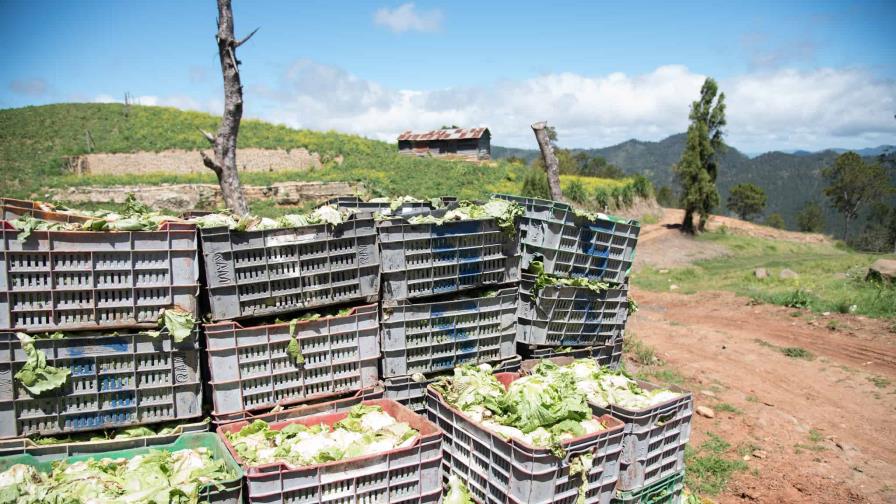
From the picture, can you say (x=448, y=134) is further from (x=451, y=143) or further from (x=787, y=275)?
(x=787, y=275)

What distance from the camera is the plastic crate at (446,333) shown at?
5.54 metres

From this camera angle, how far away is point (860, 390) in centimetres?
973

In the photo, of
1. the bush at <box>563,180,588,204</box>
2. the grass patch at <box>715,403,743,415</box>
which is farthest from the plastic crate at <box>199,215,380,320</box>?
the bush at <box>563,180,588,204</box>

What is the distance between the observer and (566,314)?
21.2 feet

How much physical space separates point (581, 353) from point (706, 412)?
11.0 ft

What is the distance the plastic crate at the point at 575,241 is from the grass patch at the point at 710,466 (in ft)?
8.57

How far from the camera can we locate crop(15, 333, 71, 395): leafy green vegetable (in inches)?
163

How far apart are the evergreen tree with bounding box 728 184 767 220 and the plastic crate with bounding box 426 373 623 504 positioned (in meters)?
Result: 74.3

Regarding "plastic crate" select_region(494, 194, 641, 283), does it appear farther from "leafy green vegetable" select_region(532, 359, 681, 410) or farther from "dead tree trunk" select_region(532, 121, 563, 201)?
"dead tree trunk" select_region(532, 121, 563, 201)

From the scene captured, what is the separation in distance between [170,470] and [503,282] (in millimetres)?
3683

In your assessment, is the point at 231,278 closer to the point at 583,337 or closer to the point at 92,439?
the point at 92,439

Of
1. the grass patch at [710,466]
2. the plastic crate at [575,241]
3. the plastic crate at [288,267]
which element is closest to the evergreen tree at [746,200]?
the grass patch at [710,466]

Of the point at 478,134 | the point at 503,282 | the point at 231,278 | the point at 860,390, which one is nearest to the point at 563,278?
the point at 503,282

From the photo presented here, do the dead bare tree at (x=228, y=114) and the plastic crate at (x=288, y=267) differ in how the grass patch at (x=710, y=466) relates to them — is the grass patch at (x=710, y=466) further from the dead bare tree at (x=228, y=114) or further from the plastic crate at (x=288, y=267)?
the dead bare tree at (x=228, y=114)
